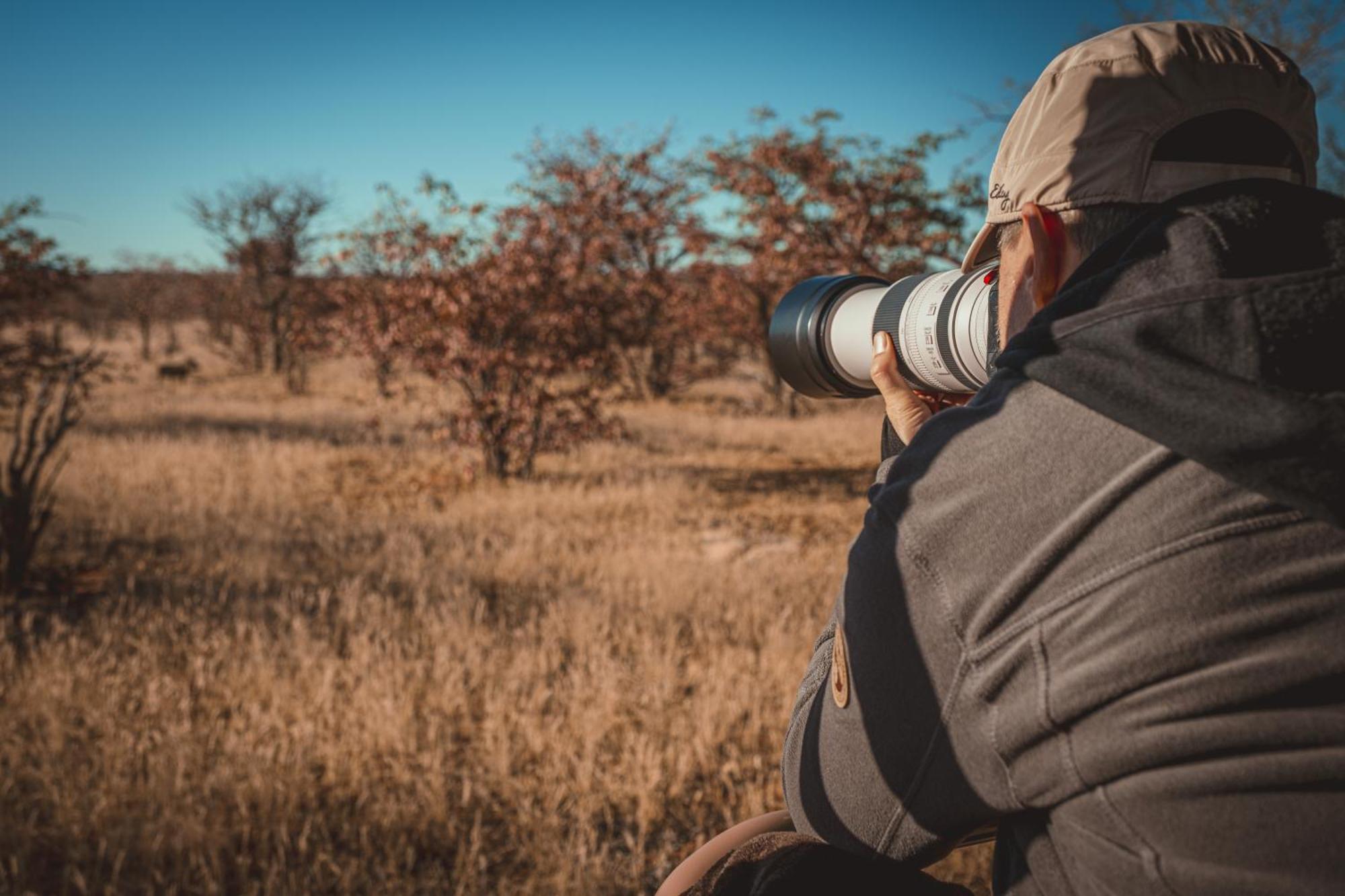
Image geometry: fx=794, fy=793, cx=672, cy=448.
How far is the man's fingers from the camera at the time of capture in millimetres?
1176

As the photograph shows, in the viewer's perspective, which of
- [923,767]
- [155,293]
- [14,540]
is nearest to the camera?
[923,767]

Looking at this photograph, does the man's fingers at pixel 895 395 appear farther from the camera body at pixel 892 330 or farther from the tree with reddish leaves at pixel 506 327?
the tree with reddish leaves at pixel 506 327

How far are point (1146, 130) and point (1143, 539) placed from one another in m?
0.47

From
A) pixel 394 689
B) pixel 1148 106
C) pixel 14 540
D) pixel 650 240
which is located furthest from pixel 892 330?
pixel 650 240

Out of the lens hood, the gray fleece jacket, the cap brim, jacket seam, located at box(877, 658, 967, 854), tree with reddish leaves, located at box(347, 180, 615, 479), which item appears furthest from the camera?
tree with reddish leaves, located at box(347, 180, 615, 479)

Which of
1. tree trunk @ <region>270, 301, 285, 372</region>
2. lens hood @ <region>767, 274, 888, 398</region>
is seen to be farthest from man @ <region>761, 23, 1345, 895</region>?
tree trunk @ <region>270, 301, 285, 372</region>

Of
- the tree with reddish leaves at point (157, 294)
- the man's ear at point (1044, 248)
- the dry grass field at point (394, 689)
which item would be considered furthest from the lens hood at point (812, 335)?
the tree with reddish leaves at point (157, 294)

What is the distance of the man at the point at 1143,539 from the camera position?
25.6 inches

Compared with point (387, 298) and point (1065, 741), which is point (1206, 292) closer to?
point (1065, 741)

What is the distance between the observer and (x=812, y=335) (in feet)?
5.29

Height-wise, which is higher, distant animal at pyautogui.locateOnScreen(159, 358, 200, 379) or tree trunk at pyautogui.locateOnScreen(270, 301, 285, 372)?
tree trunk at pyautogui.locateOnScreen(270, 301, 285, 372)

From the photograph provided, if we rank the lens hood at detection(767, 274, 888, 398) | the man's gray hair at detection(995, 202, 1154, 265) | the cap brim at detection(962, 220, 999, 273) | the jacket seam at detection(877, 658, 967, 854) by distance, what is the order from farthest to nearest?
the lens hood at detection(767, 274, 888, 398) → the cap brim at detection(962, 220, 999, 273) → the man's gray hair at detection(995, 202, 1154, 265) → the jacket seam at detection(877, 658, 967, 854)

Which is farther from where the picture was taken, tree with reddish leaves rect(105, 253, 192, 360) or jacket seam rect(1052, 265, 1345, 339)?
tree with reddish leaves rect(105, 253, 192, 360)

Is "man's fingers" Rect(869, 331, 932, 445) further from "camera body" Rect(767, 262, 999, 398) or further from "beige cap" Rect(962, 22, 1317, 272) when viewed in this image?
"beige cap" Rect(962, 22, 1317, 272)
